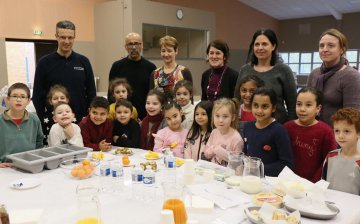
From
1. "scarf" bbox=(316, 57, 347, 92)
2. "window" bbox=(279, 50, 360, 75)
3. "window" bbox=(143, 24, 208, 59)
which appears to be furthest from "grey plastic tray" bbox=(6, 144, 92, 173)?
"window" bbox=(279, 50, 360, 75)

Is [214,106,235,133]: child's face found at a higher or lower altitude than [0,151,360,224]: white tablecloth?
higher

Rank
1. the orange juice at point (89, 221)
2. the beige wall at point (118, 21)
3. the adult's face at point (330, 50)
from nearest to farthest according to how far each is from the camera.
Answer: the orange juice at point (89, 221) < the adult's face at point (330, 50) < the beige wall at point (118, 21)

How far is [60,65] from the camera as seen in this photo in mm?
3352

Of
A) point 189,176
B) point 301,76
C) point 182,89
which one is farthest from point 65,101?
point 301,76

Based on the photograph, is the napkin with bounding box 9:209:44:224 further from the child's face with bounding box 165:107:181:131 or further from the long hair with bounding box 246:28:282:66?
the long hair with bounding box 246:28:282:66

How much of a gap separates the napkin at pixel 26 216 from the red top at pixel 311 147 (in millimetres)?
1789

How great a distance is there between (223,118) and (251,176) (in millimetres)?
836

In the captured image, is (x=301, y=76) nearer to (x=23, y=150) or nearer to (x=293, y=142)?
(x=293, y=142)

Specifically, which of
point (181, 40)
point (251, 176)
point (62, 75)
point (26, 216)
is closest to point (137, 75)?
point (62, 75)

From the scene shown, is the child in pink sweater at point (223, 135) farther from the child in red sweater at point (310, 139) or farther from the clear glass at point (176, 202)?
the clear glass at point (176, 202)

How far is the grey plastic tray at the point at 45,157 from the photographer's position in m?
2.15

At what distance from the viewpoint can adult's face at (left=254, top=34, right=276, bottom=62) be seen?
279cm

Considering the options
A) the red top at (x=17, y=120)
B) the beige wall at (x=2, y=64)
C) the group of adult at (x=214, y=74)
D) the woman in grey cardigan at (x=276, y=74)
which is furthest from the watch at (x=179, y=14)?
the red top at (x=17, y=120)

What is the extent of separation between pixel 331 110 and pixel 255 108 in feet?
2.44
